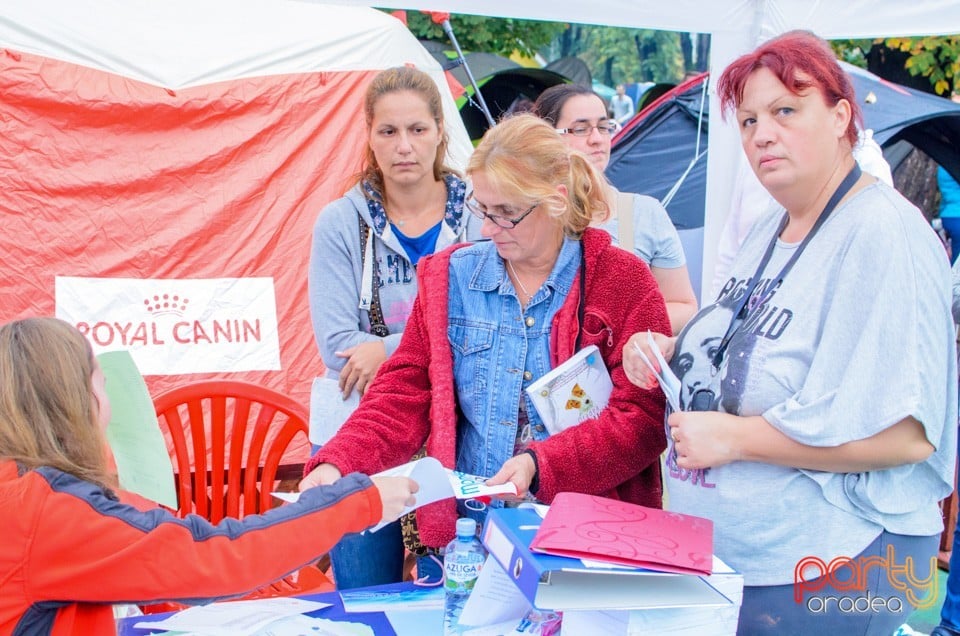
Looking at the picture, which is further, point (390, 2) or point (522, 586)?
point (390, 2)

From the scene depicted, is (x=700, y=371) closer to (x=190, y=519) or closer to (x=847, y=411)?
(x=847, y=411)

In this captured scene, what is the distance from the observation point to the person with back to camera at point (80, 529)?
4.09 ft

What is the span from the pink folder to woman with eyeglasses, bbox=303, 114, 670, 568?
25cm

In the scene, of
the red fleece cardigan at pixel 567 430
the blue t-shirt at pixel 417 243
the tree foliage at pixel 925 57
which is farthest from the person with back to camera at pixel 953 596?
the tree foliage at pixel 925 57

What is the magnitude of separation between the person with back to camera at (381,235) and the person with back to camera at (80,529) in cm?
78

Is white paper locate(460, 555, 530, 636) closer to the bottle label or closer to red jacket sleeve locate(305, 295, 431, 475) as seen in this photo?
the bottle label

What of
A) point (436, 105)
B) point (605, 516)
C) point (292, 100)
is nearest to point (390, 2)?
point (436, 105)

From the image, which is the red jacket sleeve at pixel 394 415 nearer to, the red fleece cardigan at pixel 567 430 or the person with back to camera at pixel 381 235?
the red fleece cardigan at pixel 567 430

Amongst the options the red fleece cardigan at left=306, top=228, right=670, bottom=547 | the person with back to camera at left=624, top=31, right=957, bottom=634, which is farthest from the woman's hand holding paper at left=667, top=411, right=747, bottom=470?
the red fleece cardigan at left=306, top=228, right=670, bottom=547

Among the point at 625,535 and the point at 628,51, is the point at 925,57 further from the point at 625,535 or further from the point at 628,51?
the point at 628,51

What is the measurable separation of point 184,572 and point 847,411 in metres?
0.98

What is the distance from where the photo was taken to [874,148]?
3193mm

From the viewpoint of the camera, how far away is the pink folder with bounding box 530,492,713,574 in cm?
121

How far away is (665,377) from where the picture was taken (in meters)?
1.48
